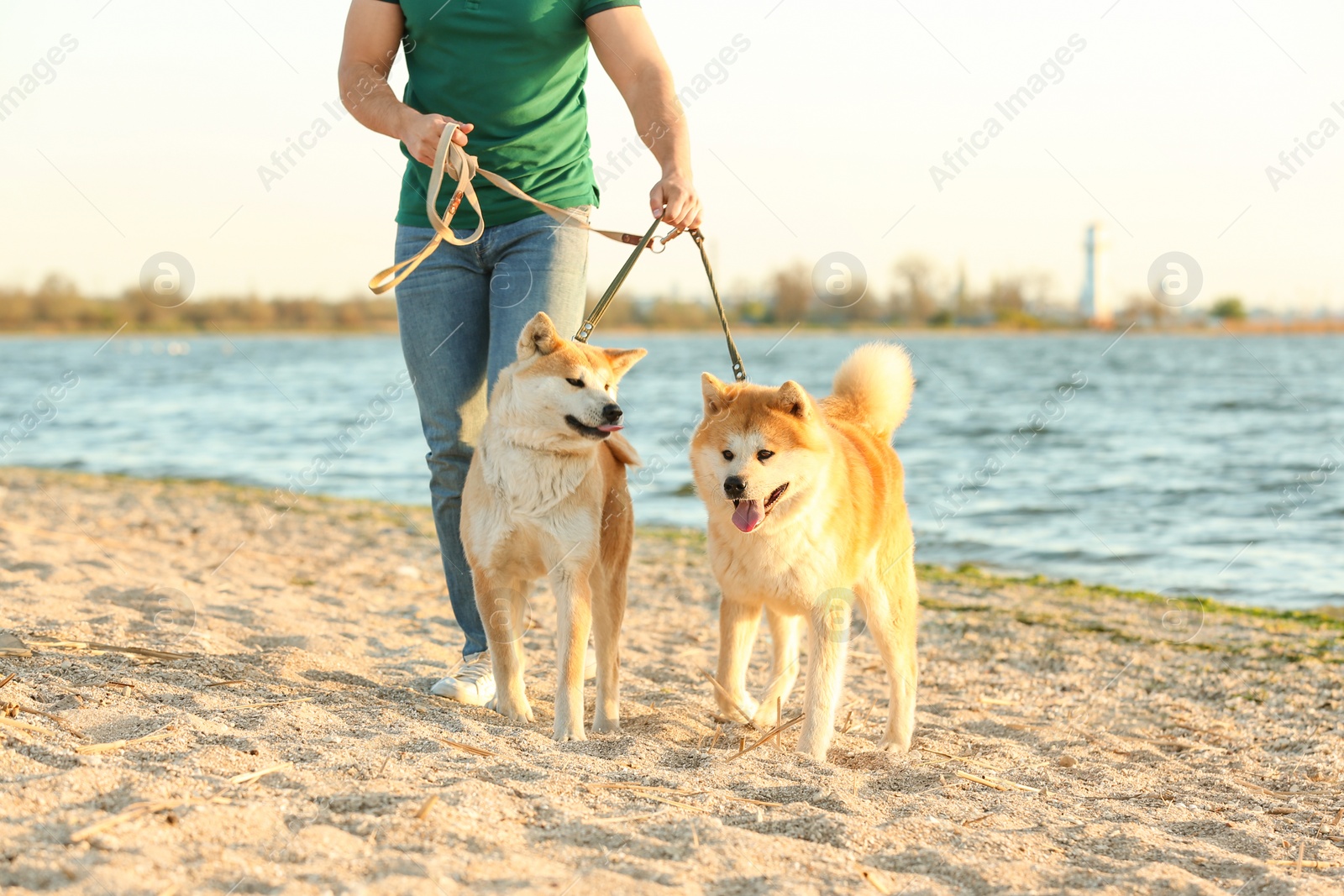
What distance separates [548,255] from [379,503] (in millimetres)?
7010

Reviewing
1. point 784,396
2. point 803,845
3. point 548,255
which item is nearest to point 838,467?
point 784,396

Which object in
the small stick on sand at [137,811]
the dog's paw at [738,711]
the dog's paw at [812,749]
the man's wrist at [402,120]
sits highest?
the man's wrist at [402,120]

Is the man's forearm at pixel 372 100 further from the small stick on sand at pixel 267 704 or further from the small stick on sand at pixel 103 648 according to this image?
the small stick on sand at pixel 103 648

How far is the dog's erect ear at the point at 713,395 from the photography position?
3.52 metres

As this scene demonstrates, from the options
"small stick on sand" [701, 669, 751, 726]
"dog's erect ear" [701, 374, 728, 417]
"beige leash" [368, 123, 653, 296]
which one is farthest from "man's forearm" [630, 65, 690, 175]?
"small stick on sand" [701, 669, 751, 726]

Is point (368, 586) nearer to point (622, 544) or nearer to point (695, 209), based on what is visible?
point (622, 544)

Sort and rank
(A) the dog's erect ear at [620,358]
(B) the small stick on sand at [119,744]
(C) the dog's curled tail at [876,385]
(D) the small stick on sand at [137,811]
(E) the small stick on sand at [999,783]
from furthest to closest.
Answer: (C) the dog's curled tail at [876,385]
(A) the dog's erect ear at [620,358]
(E) the small stick on sand at [999,783]
(B) the small stick on sand at [119,744]
(D) the small stick on sand at [137,811]

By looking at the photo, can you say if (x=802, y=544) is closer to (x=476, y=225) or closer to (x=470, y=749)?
(x=470, y=749)

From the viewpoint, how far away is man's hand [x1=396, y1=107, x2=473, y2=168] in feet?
10.8

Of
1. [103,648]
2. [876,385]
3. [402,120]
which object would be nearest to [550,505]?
[402,120]

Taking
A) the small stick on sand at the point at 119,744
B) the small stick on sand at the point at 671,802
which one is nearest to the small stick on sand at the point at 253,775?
the small stick on sand at the point at 119,744

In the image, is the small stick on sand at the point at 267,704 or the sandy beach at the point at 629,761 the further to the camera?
the small stick on sand at the point at 267,704

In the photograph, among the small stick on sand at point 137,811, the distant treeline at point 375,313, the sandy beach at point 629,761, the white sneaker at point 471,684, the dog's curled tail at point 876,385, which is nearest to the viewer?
the small stick on sand at point 137,811

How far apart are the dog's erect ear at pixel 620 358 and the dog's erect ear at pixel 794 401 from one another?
474 mm
